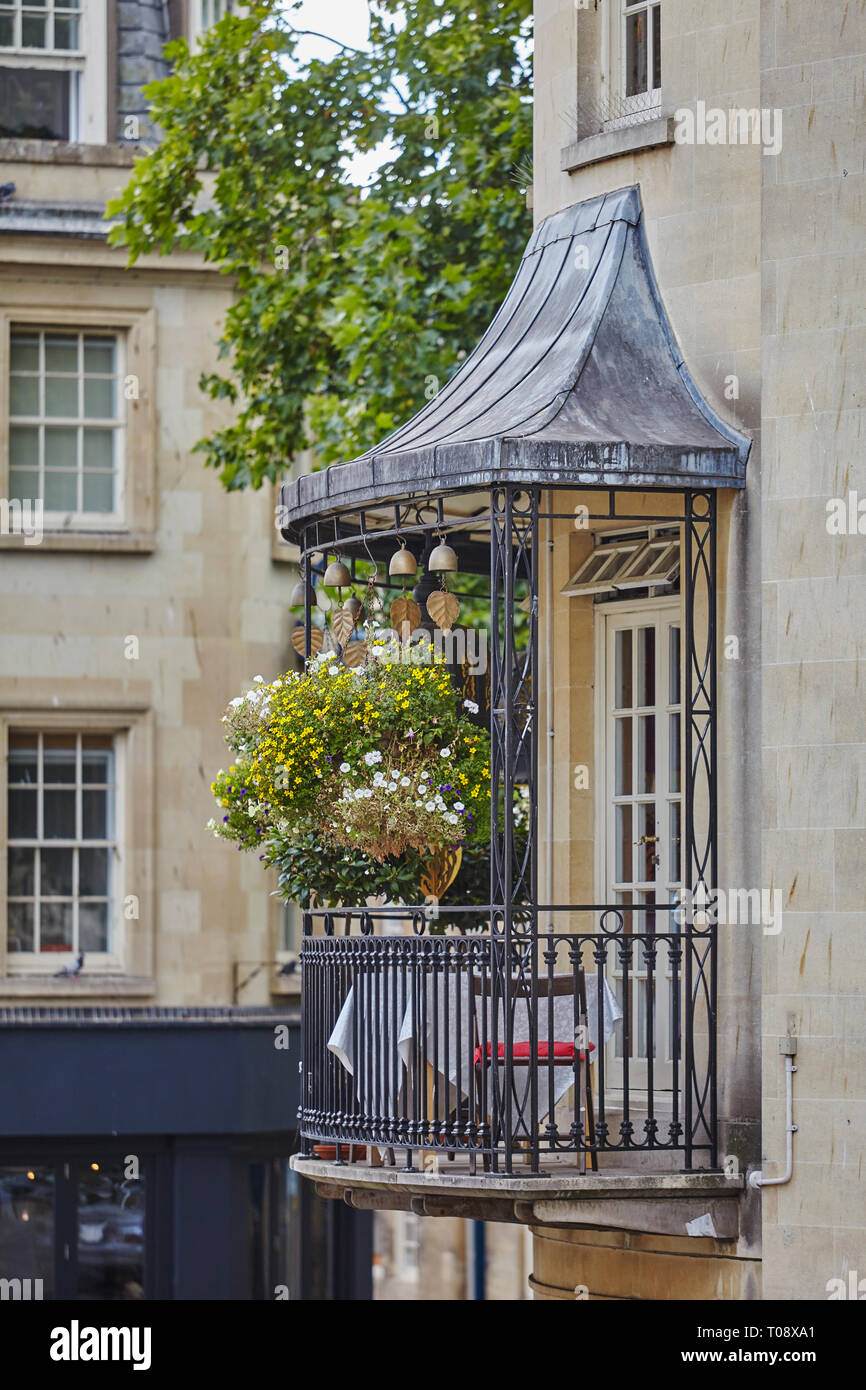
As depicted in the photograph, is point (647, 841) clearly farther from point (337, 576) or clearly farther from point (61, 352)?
point (61, 352)

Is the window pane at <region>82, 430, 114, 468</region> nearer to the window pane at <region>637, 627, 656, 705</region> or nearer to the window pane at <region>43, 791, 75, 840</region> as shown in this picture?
the window pane at <region>43, 791, 75, 840</region>

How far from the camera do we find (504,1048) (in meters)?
11.6

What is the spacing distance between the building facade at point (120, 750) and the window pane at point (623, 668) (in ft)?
32.3

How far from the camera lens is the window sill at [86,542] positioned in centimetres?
2283

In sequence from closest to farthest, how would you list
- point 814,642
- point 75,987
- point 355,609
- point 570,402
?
point 814,642 → point 570,402 → point 355,609 → point 75,987

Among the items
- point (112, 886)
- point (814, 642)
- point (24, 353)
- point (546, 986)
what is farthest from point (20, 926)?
point (814, 642)

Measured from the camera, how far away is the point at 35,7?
2355 cm

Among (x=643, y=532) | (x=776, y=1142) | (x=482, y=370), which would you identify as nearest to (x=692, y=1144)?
(x=776, y=1142)

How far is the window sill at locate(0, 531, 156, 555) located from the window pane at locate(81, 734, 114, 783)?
1.73m

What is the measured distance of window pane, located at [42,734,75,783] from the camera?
893 inches

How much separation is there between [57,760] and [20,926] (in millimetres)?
1542

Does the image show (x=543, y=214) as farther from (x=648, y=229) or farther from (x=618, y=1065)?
(x=618, y=1065)

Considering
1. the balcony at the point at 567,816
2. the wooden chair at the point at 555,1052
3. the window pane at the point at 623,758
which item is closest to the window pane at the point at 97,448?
the balcony at the point at 567,816

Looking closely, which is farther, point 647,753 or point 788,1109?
point 647,753
